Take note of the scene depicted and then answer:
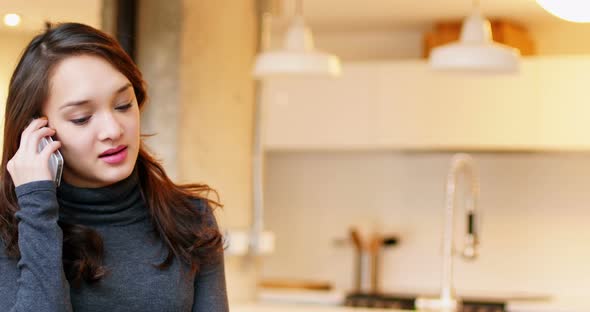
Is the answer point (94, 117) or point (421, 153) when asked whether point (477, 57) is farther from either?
point (421, 153)

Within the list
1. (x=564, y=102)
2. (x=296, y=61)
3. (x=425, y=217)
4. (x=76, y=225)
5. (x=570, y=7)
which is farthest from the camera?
(x=425, y=217)

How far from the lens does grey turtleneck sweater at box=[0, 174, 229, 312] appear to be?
5.28 ft

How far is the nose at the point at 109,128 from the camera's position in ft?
5.36

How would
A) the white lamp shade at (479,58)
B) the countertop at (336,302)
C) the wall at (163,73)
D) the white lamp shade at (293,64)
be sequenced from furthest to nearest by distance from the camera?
the countertop at (336,302) < the white lamp shade at (293,64) < the white lamp shade at (479,58) < the wall at (163,73)

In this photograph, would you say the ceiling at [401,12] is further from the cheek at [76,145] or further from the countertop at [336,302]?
the cheek at [76,145]

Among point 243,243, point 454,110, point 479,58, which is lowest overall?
→ point 243,243

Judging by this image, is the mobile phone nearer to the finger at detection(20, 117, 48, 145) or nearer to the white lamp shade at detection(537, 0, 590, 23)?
the finger at detection(20, 117, 48, 145)

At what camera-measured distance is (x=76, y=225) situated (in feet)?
5.63

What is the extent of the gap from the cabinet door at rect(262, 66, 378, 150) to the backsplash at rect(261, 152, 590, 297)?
0.52 meters

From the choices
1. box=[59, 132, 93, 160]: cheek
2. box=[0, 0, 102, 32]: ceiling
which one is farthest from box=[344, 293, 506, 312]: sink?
box=[59, 132, 93, 160]: cheek

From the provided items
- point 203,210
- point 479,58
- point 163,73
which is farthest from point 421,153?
point 203,210

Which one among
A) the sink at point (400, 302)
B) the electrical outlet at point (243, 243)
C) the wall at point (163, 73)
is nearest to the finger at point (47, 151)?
the wall at point (163, 73)

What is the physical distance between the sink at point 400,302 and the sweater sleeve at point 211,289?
366 centimetres

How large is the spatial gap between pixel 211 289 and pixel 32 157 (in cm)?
38
